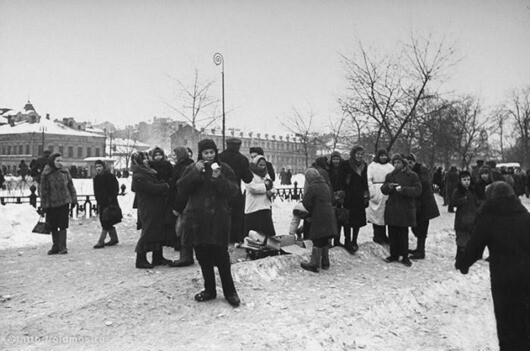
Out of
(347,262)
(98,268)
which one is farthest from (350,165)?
(98,268)

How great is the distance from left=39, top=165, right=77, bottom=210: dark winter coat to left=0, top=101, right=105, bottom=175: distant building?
66499 mm

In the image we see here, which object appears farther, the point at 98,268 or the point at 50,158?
the point at 50,158

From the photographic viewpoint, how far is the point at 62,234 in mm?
9383

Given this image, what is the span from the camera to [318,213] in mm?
7449

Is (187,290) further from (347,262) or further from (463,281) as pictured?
(463,281)

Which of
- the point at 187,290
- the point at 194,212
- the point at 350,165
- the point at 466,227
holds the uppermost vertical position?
the point at 350,165

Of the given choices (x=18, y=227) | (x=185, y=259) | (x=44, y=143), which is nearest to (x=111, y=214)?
(x=185, y=259)

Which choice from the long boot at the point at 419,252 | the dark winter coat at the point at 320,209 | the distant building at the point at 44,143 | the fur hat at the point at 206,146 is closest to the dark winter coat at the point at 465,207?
the long boot at the point at 419,252

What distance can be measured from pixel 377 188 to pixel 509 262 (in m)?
5.07

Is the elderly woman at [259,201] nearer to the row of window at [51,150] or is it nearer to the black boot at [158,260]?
the black boot at [158,260]

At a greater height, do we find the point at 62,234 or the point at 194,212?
the point at 194,212

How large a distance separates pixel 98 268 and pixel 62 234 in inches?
73.2

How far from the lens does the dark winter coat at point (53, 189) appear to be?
891 cm

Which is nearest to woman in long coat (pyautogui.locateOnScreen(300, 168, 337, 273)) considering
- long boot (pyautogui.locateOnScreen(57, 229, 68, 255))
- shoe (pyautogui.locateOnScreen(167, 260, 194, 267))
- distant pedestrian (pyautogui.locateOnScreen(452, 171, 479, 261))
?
shoe (pyautogui.locateOnScreen(167, 260, 194, 267))
